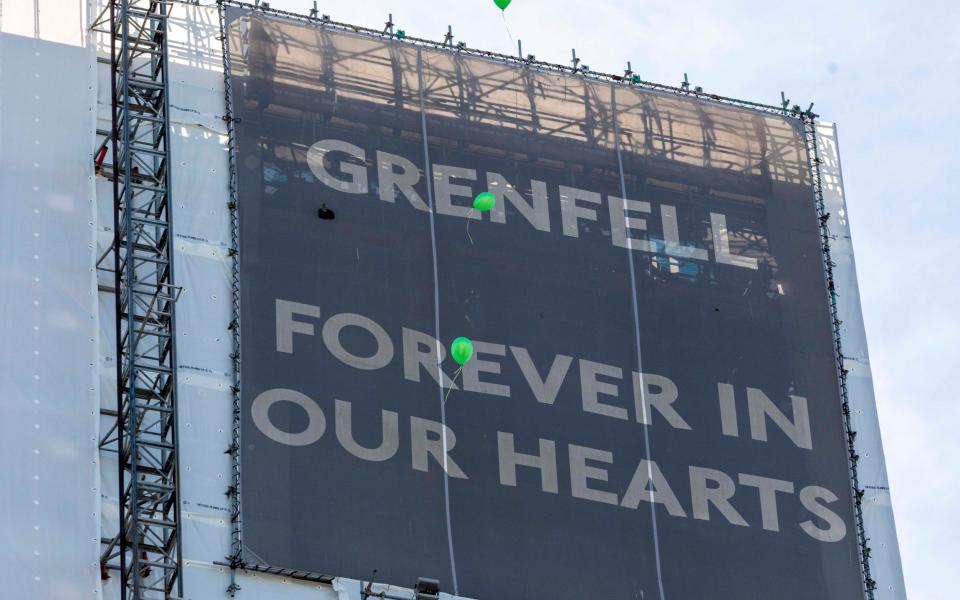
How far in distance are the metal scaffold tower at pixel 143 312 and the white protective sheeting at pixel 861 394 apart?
11.3m

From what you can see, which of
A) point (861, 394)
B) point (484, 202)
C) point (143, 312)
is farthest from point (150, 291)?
point (861, 394)

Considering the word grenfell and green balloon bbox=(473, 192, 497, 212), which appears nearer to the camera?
green balloon bbox=(473, 192, 497, 212)

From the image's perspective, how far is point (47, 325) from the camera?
33.2 metres

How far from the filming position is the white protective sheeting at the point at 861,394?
36844 mm

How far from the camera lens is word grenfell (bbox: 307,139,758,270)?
36938 mm

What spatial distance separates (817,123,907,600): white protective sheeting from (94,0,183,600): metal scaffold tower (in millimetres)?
11279

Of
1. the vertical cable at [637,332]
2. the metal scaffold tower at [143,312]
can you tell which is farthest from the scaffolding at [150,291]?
the vertical cable at [637,332]

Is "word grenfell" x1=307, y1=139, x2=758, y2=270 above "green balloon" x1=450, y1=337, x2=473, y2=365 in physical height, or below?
above

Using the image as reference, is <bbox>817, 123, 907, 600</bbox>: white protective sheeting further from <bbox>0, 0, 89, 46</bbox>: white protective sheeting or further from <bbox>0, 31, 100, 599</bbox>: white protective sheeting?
<bbox>0, 0, 89, 46</bbox>: white protective sheeting

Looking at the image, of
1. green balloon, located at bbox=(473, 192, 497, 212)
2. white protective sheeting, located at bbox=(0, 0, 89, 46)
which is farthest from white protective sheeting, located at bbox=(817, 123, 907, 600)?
white protective sheeting, located at bbox=(0, 0, 89, 46)

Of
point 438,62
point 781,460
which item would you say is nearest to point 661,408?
point 781,460

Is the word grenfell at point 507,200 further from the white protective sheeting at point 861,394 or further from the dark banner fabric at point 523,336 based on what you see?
the white protective sheeting at point 861,394

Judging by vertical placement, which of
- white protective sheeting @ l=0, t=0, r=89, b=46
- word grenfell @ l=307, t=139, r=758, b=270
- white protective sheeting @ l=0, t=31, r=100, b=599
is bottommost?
white protective sheeting @ l=0, t=31, r=100, b=599

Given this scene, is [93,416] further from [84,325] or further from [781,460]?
[781,460]
